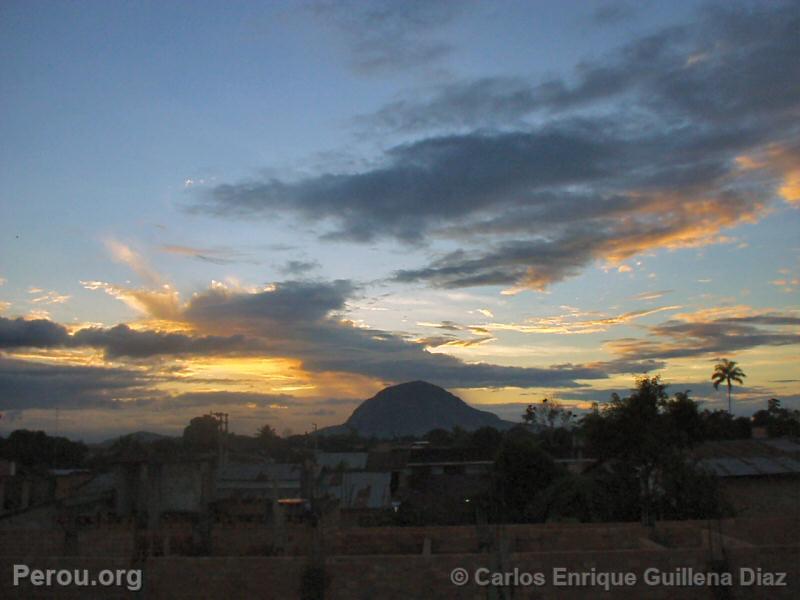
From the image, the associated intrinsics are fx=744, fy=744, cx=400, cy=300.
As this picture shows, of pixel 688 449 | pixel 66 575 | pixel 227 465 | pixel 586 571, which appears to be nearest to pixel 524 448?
pixel 688 449

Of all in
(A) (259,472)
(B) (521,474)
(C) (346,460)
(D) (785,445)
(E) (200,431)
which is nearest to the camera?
(D) (785,445)

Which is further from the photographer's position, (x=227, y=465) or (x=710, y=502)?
(x=227, y=465)

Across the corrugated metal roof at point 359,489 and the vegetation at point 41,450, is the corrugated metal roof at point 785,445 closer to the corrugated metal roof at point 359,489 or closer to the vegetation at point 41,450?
the corrugated metal roof at point 359,489

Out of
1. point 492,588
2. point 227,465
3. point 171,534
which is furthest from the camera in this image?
point 227,465

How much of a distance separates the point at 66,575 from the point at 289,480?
2214 cm

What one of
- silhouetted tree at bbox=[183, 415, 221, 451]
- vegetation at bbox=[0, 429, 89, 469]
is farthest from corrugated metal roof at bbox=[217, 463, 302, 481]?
silhouetted tree at bbox=[183, 415, 221, 451]

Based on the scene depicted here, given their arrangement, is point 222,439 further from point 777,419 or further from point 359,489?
point 777,419

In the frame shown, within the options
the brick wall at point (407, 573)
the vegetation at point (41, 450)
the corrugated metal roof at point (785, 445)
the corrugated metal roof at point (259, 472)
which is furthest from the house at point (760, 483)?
the vegetation at point (41, 450)

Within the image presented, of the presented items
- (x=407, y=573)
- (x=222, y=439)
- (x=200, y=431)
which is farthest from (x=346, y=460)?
(x=407, y=573)

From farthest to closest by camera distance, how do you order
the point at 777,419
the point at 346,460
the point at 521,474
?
the point at 777,419 < the point at 346,460 < the point at 521,474

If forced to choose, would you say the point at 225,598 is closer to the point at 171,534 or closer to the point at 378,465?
the point at 171,534

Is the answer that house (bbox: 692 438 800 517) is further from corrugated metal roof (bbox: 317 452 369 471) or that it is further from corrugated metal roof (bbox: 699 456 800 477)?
corrugated metal roof (bbox: 317 452 369 471)

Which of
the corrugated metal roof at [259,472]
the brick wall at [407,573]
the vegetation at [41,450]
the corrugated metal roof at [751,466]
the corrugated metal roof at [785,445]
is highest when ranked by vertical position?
the corrugated metal roof at [785,445]

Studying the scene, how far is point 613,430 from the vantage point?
24.2 m
